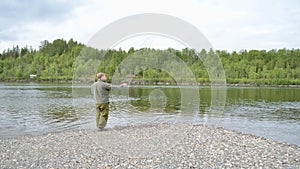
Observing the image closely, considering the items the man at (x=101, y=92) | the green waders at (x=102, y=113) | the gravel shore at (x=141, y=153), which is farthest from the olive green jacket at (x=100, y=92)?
the gravel shore at (x=141, y=153)

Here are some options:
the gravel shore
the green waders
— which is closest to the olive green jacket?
the green waders

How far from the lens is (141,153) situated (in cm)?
880

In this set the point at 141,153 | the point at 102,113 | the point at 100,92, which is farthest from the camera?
the point at 102,113

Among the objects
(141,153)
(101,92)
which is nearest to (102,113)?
(101,92)

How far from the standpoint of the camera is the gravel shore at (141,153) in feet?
25.4

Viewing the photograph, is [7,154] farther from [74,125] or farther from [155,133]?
[74,125]

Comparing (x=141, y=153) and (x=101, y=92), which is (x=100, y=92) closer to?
(x=101, y=92)

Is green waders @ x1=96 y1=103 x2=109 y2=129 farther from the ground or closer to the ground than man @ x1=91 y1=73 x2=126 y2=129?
closer to the ground

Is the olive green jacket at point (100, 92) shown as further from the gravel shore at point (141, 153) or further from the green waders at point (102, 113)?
the gravel shore at point (141, 153)

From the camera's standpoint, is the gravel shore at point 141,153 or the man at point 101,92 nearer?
the gravel shore at point 141,153

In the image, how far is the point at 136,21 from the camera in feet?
35.3

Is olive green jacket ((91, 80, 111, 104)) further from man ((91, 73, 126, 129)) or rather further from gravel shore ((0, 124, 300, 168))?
gravel shore ((0, 124, 300, 168))

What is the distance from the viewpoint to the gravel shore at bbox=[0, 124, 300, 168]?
7738 mm

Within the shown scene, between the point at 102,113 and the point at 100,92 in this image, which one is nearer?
the point at 100,92
